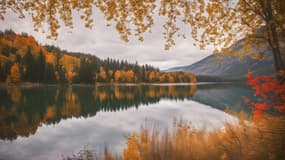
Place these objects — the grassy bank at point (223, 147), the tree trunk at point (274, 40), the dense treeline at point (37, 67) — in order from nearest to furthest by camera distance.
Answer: the grassy bank at point (223, 147), the tree trunk at point (274, 40), the dense treeline at point (37, 67)

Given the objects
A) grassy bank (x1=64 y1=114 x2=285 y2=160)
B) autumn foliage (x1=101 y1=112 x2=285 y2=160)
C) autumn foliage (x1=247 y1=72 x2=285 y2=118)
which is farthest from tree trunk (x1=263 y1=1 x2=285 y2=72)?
autumn foliage (x1=101 y1=112 x2=285 y2=160)

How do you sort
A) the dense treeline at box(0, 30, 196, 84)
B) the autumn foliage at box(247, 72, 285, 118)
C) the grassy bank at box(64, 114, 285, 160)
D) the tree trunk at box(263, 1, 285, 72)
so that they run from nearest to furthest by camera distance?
the grassy bank at box(64, 114, 285, 160) < the autumn foliage at box(247, 72, 285, 118) < the tree trunk at box(263, 1, 285, 72) < the dense treeline at box(0, 30, 196, 84)

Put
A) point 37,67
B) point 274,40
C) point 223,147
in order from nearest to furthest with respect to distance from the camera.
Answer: point 223,147, point 274,40, point 37,67

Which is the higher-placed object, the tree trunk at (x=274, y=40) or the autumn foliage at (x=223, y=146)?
the tree trunk at (x=274, y=40)

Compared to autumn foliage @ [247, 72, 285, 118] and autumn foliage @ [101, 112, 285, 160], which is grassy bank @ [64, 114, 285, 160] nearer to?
autumn foliage @ [101, 112, 285, 160]

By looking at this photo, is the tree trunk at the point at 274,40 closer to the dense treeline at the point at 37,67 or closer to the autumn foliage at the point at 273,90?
the autumn foliage at the point at 273,90

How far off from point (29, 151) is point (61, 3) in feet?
32.1

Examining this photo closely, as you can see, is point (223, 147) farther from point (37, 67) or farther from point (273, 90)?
point (37, 67)

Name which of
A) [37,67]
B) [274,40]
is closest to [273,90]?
[274,40]

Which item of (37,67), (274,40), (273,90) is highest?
(37,67)

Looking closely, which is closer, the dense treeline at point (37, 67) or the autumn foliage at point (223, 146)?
the autumn foliage at point (223, 146)

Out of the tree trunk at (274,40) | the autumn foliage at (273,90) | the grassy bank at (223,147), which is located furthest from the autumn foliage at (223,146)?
the tree trunk at (274,40)

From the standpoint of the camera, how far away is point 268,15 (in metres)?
6.39

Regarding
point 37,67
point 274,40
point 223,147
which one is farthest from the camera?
point 37,67
